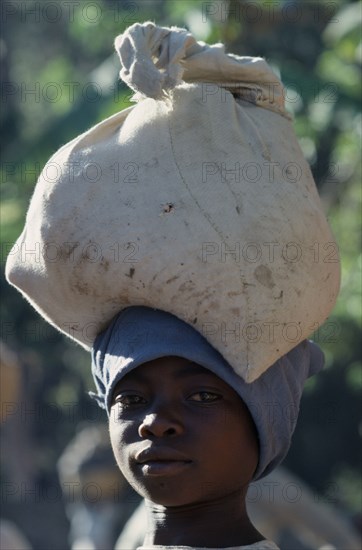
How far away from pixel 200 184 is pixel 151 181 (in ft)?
0.40

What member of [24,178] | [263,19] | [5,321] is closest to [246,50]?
[263,19]

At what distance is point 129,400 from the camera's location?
317 cm

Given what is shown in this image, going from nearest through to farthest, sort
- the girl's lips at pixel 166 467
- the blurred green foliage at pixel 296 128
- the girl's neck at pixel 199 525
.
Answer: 1. the girl's lips at pixel 166 467
2. the girl's neck at pixel 199 525
3. the blurred green foliage at pixel 296 128

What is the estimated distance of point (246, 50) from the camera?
12109 millimetres

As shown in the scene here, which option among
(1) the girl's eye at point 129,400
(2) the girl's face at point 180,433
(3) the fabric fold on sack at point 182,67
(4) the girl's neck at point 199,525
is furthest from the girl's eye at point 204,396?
(3) the fabric fold on sack at point 182,67

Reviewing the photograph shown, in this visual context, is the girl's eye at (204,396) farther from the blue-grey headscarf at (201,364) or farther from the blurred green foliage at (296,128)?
the blurred green foliage at (296,128)

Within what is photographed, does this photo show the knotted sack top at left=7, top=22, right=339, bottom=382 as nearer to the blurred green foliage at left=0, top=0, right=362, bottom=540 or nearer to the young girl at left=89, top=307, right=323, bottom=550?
the young girl at left=89, top=307, right=323, bottom=550

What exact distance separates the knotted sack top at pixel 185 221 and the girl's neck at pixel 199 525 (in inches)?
14.2

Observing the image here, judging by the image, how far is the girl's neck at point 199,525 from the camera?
317cm

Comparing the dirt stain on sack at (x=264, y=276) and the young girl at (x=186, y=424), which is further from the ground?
the dirt stain on sack at (x=264, y=276)

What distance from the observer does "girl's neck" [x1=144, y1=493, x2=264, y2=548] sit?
3174 mm

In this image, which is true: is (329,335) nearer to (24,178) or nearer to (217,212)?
(24,178)

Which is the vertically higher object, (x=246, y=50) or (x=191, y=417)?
(x=191, y=417)

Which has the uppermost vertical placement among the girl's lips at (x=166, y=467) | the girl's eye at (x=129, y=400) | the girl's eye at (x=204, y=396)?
the girl's eye at (x=204, y=396)
